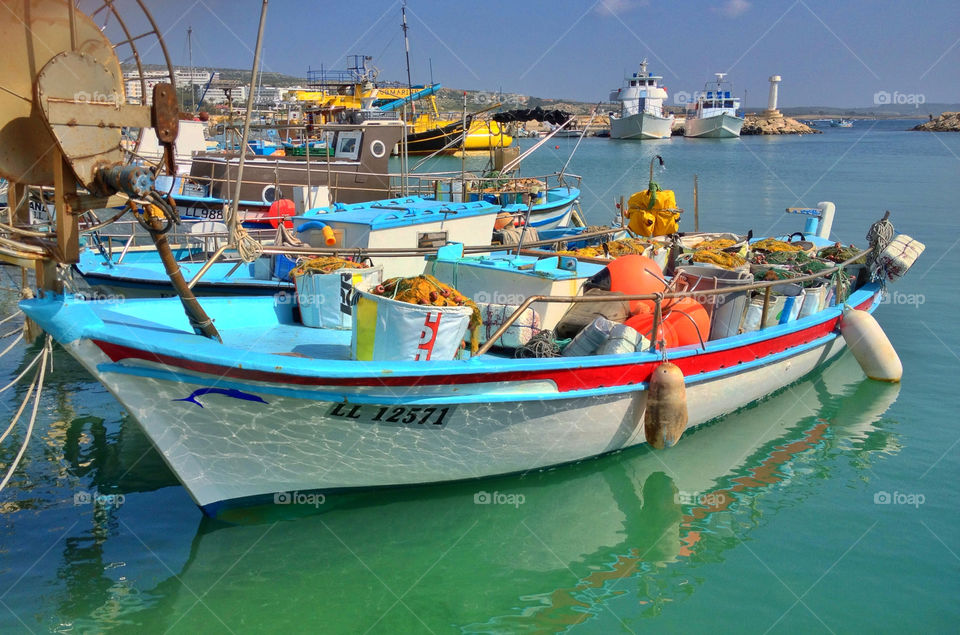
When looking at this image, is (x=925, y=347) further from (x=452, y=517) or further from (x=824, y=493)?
(x=452, y=517)

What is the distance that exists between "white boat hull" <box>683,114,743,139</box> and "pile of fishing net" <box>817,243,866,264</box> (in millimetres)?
92791

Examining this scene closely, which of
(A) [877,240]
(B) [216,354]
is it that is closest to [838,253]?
(A) [877,240]

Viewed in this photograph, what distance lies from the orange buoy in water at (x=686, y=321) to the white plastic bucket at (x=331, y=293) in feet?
9.49

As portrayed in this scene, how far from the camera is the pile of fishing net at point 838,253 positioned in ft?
36.0

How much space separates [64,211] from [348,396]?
2275 millimetres

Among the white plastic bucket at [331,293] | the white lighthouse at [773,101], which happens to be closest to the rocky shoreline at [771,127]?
the white lighthouse at [773,101]

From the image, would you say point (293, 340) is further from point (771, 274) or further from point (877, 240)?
point (877, 240)

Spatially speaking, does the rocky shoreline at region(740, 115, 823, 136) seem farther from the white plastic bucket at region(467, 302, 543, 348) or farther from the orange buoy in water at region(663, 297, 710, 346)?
the white plastic bucket at region(467, 302, 543, 348)

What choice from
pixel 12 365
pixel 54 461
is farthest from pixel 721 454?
pixel 12 365

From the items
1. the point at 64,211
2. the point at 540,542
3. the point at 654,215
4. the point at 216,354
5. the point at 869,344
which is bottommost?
the point at 540,542

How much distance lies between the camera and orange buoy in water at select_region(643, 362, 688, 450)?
682cm

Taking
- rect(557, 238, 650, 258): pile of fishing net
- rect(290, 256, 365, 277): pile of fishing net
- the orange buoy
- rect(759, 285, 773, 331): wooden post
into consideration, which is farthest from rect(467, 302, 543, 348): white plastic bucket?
rect(759, 285, 773, 331): wooden post

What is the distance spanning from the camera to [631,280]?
752 centimetres

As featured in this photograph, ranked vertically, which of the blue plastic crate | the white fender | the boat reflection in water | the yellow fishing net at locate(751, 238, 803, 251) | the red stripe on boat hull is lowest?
the boat reflection in water
